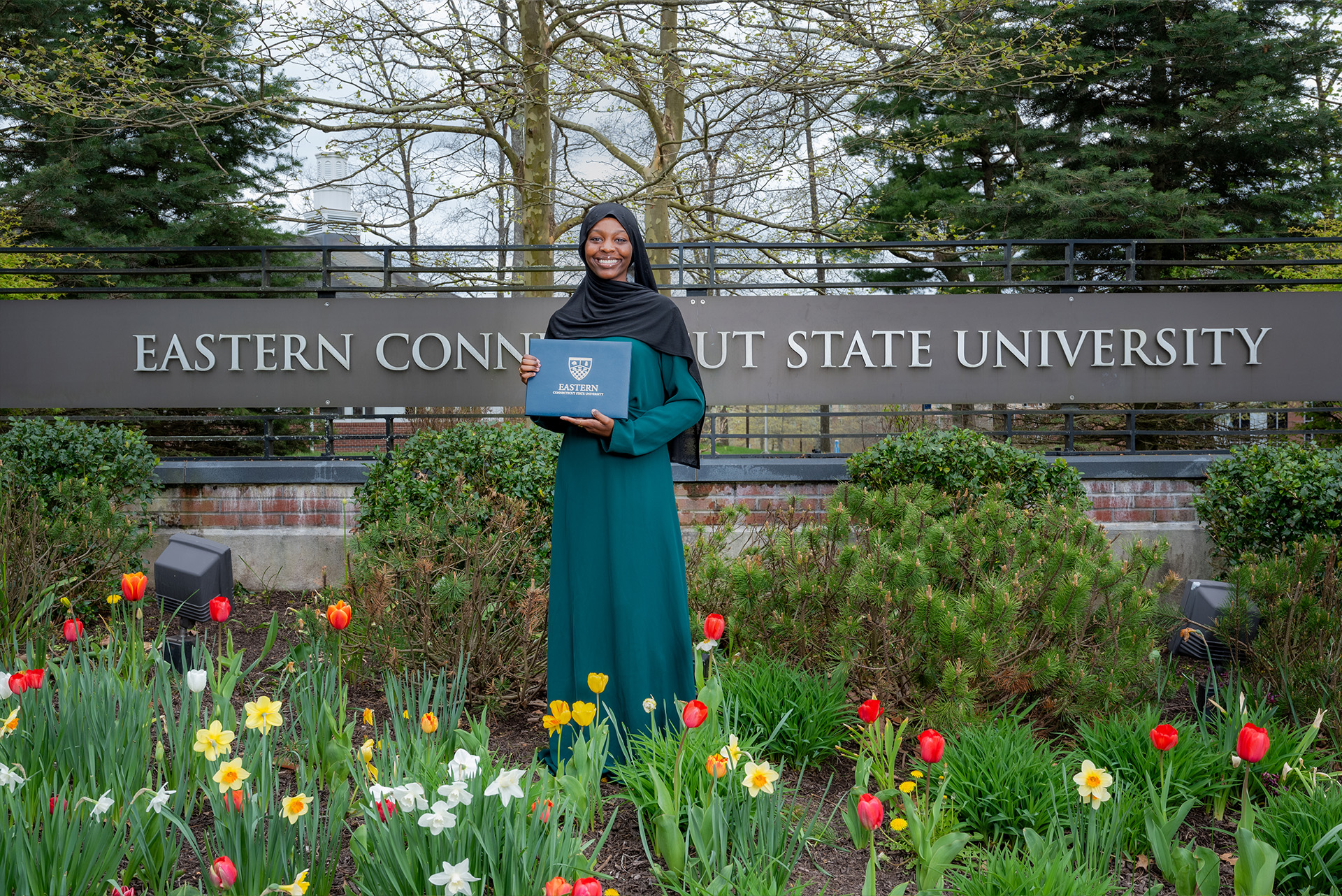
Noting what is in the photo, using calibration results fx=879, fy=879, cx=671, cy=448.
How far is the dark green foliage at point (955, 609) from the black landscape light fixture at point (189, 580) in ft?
7.56

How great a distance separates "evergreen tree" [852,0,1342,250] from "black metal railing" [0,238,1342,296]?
21.2 inches

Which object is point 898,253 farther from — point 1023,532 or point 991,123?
point 1023,532

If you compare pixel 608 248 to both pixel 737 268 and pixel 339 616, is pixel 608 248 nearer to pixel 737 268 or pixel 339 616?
pixel 339 616

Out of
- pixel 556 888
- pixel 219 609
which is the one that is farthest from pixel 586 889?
pixel 219 609

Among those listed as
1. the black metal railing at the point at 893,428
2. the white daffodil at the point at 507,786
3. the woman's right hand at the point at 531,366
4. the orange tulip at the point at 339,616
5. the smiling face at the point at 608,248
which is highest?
the smiling face at the point at 608,248

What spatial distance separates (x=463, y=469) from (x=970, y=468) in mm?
3231

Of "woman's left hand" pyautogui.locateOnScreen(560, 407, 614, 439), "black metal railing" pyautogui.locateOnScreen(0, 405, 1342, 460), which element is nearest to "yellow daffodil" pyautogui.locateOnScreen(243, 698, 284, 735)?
"woman's left hand" pyautogui.locateOnScreen(560, 407, 614, 439)

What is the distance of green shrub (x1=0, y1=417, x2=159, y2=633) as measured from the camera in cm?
458

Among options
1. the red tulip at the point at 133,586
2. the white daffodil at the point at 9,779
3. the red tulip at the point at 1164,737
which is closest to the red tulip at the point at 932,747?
the red tulip at the point at 1164,737

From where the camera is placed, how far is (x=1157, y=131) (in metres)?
12.7

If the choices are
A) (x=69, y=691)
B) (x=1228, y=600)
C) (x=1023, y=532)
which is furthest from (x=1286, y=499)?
(x=69, y=691)

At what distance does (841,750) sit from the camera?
319cm

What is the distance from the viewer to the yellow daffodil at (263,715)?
2.12 meters

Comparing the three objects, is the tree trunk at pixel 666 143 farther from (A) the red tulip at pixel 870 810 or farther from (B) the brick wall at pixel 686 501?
(A) the red tulip at pixel 870 810
